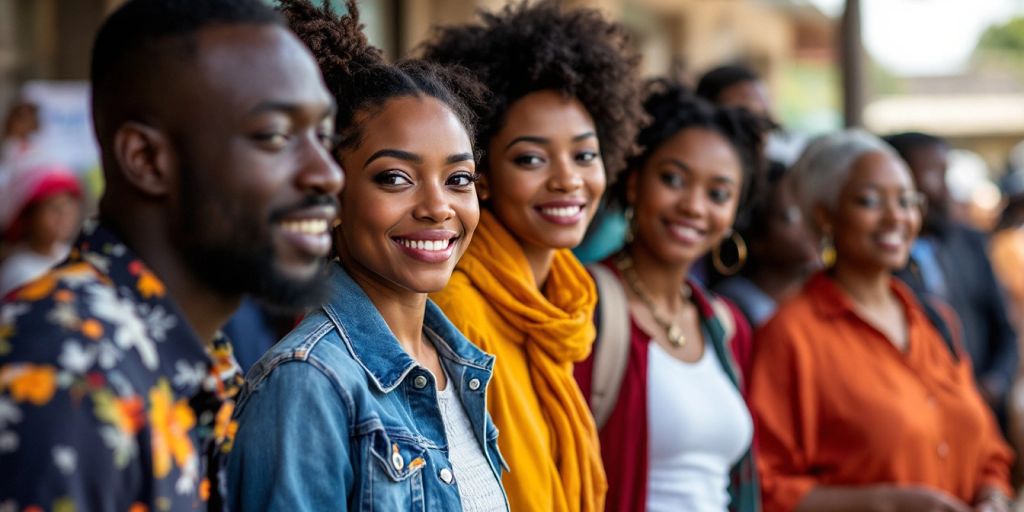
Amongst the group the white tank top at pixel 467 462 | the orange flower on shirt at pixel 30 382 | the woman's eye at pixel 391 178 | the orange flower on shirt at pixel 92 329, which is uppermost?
the woman's eye at pixel 391 178

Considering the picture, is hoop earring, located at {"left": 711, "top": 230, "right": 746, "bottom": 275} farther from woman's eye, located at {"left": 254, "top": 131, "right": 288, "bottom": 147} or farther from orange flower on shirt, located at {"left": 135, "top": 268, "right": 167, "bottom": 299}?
orange flower on shirt, located at {"left": 135, "top": 268, "right": 167, "bottom": 299}

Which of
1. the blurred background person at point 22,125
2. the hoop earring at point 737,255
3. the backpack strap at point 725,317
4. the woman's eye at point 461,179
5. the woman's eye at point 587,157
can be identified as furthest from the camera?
the blurred background person at point 22,125

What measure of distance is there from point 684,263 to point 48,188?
380 cm

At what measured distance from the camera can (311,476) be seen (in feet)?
6.20

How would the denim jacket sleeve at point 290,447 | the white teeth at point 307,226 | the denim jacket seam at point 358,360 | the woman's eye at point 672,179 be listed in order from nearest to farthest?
the white teeth at point 307,226
the denim jacket sleeve at point 290,447
the denim jacket seam at point 358,360
the woman's eye at point 672,179

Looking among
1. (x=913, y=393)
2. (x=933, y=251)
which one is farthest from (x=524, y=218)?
(x=933, y=251)

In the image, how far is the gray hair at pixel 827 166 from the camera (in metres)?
4.39

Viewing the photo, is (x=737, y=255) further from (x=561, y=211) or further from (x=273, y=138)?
(x=273, y=138)

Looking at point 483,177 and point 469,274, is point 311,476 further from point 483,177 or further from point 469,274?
point 483,177

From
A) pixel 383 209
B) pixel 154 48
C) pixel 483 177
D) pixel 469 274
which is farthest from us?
pixel 483 177

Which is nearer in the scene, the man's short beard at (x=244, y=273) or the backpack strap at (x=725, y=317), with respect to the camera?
the man's short beard at (x=244, y=273)

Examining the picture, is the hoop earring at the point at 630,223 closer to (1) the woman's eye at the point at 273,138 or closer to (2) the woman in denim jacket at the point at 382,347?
(2) the woman in denim jacket at the point at 382,347

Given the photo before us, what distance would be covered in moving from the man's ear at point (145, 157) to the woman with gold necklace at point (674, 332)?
5.96ft

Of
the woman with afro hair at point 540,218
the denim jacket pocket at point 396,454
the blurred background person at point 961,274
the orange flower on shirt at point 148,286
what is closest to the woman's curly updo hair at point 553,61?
the woman with afro hair at point 540,218
